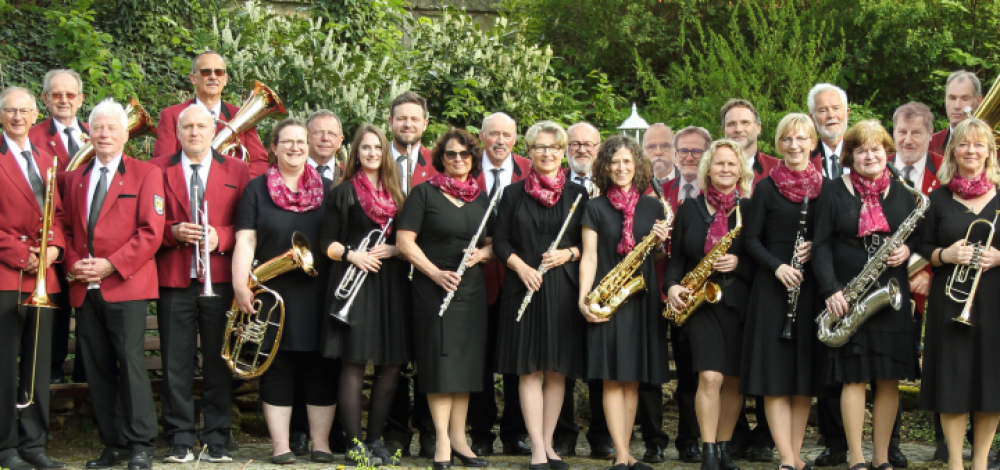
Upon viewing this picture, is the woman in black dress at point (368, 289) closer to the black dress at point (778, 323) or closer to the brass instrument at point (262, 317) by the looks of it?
the brass instrument at point (262, 317)

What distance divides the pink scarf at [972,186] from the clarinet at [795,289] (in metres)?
0.78

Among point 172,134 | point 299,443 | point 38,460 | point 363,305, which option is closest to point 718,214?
point 363,305

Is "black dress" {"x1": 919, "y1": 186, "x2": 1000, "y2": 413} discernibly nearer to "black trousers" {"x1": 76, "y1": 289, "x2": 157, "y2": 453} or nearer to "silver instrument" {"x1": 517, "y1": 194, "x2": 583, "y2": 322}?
"silver instrument" {"x1": 517, "y1": 194, "x2": 583, "y2": 322}

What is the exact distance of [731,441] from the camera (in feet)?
22.0

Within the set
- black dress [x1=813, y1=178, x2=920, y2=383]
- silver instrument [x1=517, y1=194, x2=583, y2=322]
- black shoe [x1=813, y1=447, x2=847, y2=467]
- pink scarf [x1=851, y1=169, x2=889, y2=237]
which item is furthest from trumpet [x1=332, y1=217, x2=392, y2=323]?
black shoe [x1=813, y1=447, x2=847, y2=467]

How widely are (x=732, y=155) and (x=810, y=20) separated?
6.12 meters

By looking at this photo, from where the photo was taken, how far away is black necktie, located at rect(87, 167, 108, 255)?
6047mm

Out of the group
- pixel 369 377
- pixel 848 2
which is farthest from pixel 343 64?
pixel 848 2

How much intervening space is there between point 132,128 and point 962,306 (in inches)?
205

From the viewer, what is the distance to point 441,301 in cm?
602

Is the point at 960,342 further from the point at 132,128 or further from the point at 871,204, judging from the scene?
the point at 132,128

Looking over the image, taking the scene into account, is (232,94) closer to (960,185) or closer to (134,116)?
(134,116)

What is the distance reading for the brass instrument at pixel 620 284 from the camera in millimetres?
5902

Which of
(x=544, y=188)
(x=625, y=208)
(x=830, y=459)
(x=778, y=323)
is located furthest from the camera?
(x=830, y=459)
